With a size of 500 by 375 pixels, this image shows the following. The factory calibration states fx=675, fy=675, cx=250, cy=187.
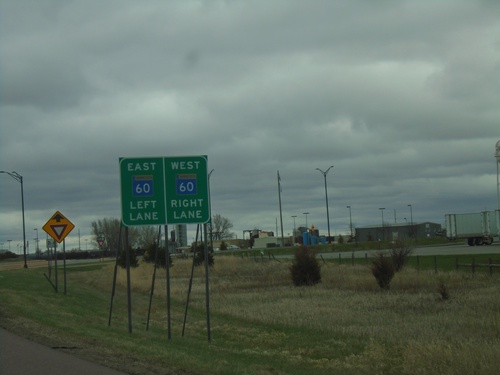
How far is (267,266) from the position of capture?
5366 cm

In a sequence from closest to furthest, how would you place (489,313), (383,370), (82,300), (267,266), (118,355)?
(118,355), (383,370), (489,313), (82,300), (267,266)

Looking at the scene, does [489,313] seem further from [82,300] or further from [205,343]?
[82,300]

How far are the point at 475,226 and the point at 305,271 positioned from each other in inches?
1739

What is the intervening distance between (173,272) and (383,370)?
42.0 m

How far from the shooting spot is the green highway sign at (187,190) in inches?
709

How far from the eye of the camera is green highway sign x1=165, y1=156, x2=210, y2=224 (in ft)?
59.1

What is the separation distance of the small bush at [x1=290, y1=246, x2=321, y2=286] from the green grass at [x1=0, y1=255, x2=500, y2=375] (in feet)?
2.10

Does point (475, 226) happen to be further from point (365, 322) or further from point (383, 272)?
point (365, 322)

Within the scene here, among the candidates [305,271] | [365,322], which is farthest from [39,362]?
[305,271]

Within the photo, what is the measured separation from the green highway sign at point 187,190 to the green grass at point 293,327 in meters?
3.30

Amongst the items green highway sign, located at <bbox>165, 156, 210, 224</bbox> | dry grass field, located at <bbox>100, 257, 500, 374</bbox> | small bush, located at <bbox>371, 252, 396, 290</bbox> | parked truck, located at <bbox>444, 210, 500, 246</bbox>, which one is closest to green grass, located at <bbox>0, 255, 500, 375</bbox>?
dry grass field, located at <bbox>100, 257, 500, 374</bbox>

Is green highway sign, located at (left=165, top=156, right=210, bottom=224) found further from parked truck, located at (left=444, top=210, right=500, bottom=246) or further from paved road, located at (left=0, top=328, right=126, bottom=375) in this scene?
parked truck, located at (left=444, top=210, right=500, bottom=246)

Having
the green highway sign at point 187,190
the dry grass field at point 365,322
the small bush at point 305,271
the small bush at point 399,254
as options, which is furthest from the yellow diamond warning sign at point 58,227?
the small bush at point 399,254

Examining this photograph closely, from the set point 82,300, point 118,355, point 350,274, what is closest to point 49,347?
point 118,355
